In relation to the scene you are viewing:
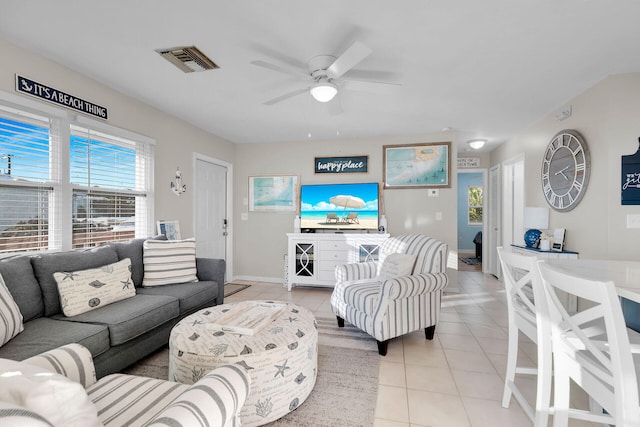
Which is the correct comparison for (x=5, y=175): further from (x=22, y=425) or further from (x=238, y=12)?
(x=22, y=425)

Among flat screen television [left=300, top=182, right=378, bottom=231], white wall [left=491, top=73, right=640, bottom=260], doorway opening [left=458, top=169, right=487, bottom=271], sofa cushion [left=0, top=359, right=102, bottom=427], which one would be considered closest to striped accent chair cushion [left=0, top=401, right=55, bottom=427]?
sofa cushion [left=0, top=359, right=102, bottom=427]

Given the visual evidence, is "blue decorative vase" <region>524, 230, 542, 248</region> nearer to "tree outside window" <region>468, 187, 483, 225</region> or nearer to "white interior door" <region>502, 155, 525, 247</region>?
"white interior door" <region>502, 155, 525, 247</region>

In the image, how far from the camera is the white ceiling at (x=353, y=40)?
5.81ft

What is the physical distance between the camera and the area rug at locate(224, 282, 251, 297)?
4.34 meters

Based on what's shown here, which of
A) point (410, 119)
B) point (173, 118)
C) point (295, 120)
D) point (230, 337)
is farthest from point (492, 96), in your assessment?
point (173, 118)

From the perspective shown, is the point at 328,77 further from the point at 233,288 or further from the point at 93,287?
the point at 233,288

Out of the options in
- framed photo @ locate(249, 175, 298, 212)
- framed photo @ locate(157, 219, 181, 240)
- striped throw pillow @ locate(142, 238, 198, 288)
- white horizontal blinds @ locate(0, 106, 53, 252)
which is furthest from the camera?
framed photo @ locate(249, 175, 298, 212)

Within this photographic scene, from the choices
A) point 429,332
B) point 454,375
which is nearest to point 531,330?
point 454,375

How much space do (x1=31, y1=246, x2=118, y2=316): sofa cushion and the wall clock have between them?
4380mm

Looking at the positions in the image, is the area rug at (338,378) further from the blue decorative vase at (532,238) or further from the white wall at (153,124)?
the blue decorative vase at (532,238)

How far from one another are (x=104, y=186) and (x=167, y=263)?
0.95m

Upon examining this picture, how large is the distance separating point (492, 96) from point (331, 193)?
96.1 inches

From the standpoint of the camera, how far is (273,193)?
5.03 meters

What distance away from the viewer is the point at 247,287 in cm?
465
